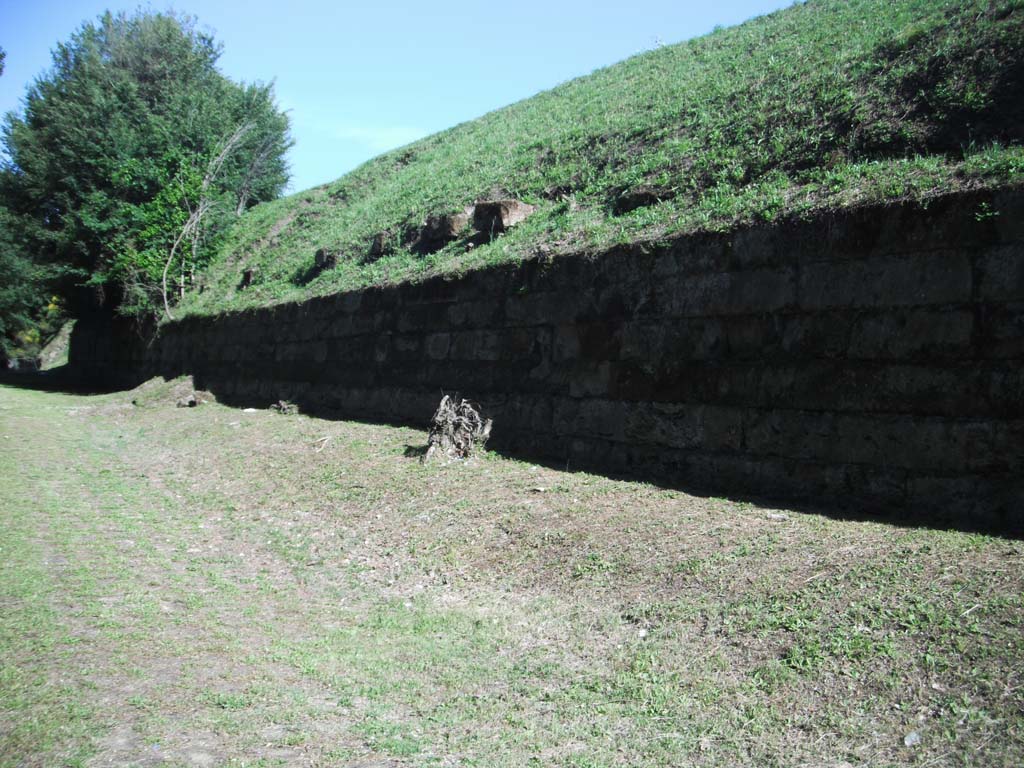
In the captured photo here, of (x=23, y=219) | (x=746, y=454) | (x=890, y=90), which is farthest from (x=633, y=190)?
(x=23, y=219)

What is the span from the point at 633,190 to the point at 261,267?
11.5 metres

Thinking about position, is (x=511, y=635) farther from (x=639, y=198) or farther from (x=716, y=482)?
(x=639, y=198)

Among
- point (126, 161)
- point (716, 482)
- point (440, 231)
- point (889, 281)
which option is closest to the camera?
point (889, 281)

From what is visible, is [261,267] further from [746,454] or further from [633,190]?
[746,454]

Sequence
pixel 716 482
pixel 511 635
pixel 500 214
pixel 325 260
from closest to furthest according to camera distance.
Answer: pixel 511 635 → pixel 716 482 → pixel 500 214 → pixel 325 260

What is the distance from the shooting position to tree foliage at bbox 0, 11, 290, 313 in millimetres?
20625

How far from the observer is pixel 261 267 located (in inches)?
704

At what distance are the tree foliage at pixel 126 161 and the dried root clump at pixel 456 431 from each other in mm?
14341

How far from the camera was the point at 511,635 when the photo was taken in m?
4.61

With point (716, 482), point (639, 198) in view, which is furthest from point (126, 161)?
point (716, 482)

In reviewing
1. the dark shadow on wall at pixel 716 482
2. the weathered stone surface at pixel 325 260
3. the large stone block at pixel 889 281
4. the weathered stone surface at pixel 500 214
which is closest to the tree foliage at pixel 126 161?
the weathered stone surface at pixel 325 260

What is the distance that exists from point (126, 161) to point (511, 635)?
20.9 meters

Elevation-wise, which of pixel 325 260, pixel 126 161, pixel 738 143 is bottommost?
pixel 325 260

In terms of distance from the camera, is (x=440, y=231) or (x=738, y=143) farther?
(x=440, y=231)
